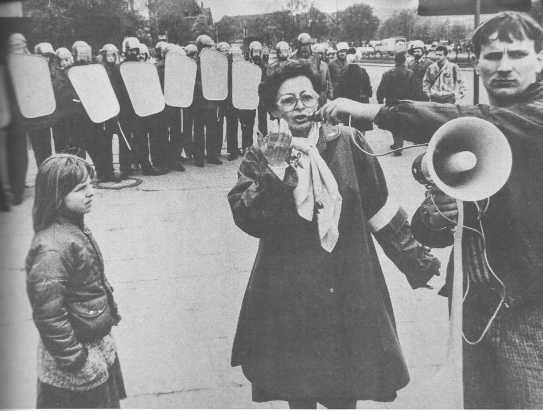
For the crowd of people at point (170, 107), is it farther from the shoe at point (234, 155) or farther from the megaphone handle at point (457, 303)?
the megaphone handle at point (457, 303)

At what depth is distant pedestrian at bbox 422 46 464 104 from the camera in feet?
9.58

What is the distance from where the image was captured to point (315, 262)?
107 inches

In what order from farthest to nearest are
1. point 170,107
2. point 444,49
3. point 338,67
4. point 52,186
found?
1. point 170,107
2. point 444,49
3. point 338,67
4. point 52,186

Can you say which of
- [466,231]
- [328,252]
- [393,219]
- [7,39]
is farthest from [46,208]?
[466,231]

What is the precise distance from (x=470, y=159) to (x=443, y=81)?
2.04 feet

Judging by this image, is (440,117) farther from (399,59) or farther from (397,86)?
(399,59)

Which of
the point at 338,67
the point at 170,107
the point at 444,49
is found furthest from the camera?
the point at 170,107

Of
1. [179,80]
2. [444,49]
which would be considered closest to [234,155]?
[179,80]

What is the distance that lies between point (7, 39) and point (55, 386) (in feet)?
4.58

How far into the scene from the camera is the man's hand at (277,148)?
2.60 meters

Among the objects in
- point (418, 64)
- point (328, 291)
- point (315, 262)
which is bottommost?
point (328, 291)

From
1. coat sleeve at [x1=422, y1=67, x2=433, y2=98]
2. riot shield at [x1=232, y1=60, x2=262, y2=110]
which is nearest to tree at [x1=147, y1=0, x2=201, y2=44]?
riot shield at [x1=232, y1=60, x2=262, y2=110]

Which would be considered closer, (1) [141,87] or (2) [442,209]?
(2) [442,209]

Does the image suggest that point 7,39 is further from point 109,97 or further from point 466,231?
point 466,231
